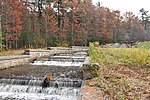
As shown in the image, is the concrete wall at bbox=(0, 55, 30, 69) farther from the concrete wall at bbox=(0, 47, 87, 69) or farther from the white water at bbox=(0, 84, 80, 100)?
the white water at bbox=(0, 84, 80, 100)

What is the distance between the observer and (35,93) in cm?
641

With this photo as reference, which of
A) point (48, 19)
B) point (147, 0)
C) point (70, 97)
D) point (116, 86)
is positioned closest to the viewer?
point (116, 86)

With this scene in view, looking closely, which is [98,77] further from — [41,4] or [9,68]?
[41,4]

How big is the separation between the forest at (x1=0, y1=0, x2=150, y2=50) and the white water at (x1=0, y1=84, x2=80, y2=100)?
1133 centimetres

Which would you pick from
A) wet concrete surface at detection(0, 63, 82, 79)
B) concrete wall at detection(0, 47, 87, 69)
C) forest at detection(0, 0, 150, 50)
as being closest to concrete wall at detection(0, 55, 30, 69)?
concrete wall at detection(0, 47, 87, 69)

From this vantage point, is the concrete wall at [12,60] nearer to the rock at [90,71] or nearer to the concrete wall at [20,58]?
the concrete wall at [20,58]

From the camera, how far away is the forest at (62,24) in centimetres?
1880

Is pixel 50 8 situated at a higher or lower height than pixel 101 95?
higher

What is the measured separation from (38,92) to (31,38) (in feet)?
51.4

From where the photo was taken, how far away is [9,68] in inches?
400

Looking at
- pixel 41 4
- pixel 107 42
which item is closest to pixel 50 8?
pixel 41 4

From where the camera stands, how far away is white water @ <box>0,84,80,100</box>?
5914 millimetres

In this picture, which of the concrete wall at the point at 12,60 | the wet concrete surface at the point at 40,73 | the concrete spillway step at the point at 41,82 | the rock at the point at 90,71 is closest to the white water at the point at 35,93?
the concrete spillway step at the point at 41,82

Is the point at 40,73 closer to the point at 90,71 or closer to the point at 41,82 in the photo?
the point at 41,82
